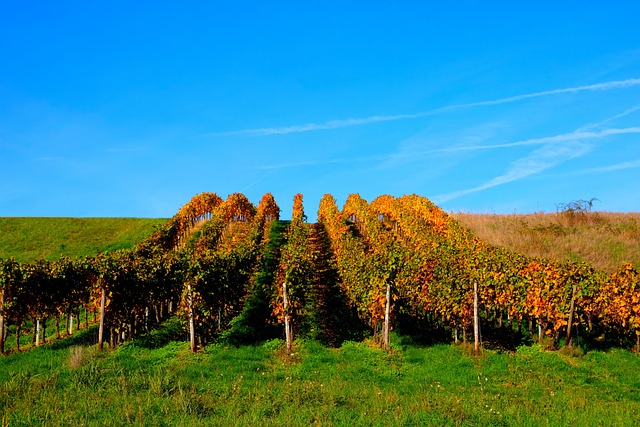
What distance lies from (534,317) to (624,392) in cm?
535

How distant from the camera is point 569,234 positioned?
143 ft

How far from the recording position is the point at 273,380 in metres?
15.9

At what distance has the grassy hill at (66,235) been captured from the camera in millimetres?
46000

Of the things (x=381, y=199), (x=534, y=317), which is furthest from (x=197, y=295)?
(x=381, y=199)

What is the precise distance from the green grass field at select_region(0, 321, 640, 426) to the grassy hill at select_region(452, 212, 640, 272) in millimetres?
19170

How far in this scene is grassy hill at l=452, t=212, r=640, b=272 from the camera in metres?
37.1

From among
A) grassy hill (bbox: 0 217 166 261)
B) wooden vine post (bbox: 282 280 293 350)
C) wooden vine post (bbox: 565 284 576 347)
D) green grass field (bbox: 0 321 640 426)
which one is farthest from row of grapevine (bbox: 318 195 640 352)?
grassy hill (bbox: 0 217 166 261)

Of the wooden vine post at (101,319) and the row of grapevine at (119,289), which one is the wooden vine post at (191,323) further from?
the wooden vine post at (101,319)

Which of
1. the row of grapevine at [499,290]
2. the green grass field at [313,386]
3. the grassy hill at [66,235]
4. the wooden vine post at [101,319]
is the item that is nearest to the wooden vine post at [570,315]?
the row of grapevine at [499,290]

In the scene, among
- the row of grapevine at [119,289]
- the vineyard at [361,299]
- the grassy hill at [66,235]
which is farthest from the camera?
the grassy hill at [66,235]

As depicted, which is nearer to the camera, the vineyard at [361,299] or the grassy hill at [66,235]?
the vineyard at [361,299]

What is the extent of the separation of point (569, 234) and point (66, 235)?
46.5 m

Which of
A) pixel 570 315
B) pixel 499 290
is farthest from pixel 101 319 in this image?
pixel 570 315

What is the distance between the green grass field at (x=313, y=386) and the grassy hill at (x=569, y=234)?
755 inches
